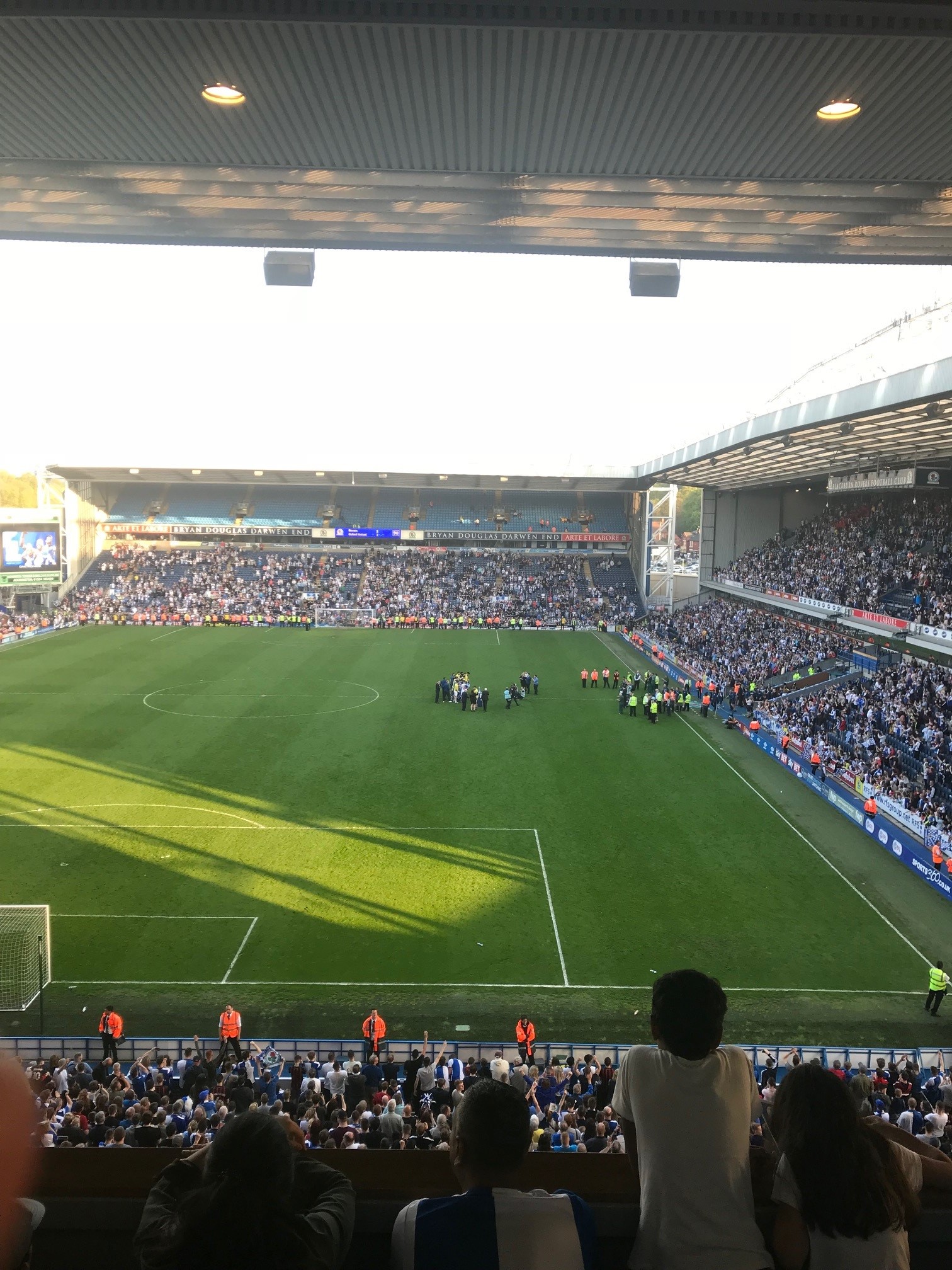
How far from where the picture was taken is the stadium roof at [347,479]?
57.2 meters

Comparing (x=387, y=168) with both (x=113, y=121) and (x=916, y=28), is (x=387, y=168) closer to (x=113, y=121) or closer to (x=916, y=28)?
(x=113, y=121)

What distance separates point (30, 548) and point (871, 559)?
4461cm

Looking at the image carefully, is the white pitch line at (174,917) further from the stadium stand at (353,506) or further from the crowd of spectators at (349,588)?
the stadium stand at (353,506)

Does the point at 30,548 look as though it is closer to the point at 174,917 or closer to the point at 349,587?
the point at 349,587

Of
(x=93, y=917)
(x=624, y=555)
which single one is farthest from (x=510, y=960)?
(x=624, y=555)

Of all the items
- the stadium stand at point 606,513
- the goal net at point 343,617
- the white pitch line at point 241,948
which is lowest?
the white pitch line at point 241,948

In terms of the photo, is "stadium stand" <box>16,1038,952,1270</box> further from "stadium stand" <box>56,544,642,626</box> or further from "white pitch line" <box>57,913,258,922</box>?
"stadium stand" <box>56,544,642,626</box>

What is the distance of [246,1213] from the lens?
67.9 inches

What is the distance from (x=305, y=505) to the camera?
6462 centimetres

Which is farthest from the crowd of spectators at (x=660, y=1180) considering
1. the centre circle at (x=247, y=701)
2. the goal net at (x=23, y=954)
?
the centre circle at (x=247, y=701)

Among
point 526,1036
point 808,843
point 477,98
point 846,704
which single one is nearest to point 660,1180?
point 477,98

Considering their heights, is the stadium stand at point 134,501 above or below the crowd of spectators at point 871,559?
above

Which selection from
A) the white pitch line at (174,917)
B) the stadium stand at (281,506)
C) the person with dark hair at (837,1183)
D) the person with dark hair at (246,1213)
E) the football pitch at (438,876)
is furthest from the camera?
the stadium stand at (281,506)

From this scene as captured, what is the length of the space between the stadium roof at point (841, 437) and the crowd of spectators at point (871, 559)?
313 centimetres
